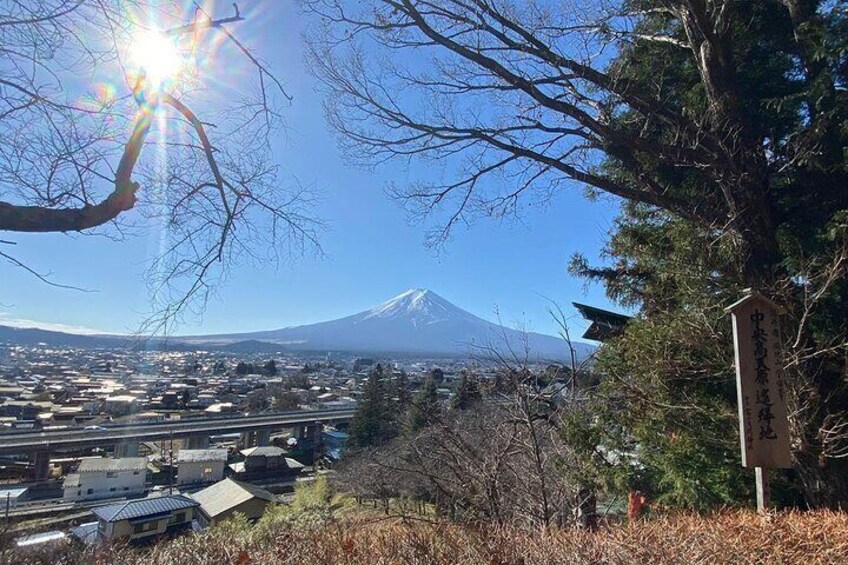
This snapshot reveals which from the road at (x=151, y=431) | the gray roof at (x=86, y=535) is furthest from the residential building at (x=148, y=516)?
the road at (x=151, y=431)

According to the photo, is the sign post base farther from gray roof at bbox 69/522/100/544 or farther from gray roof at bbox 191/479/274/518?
gray roof at bbox 191/479/274/518

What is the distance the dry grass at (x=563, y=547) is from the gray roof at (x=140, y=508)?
38.2 feet

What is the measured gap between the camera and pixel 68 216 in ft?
7.84

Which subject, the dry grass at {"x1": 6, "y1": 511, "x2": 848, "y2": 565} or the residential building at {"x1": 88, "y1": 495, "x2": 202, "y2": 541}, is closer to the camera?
the dry grass at {"x1": 6, "y1": 511, "x2": 848, "y2": 565}

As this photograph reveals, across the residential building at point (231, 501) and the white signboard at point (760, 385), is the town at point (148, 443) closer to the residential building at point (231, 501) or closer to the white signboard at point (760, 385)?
the residential building at point (231, 501)

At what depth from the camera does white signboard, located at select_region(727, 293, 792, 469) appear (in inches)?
150

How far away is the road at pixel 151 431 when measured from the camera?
2272 cm

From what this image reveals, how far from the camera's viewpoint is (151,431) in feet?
94.5

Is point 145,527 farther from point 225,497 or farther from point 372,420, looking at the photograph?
point 372,420

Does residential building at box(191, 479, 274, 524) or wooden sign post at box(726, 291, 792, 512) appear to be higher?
wooden sign post at box(726, 291, 792, 512)

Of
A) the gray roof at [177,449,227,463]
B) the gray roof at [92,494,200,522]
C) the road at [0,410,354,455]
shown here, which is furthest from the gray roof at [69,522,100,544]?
the road at [0,410,354,455]

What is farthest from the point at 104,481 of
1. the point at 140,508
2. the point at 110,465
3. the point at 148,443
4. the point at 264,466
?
the point at 148,443

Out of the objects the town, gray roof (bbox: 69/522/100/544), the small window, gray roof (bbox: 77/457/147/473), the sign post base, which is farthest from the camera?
gray roof (bbox: 77/457/147/473)

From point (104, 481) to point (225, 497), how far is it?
7.45 meters
